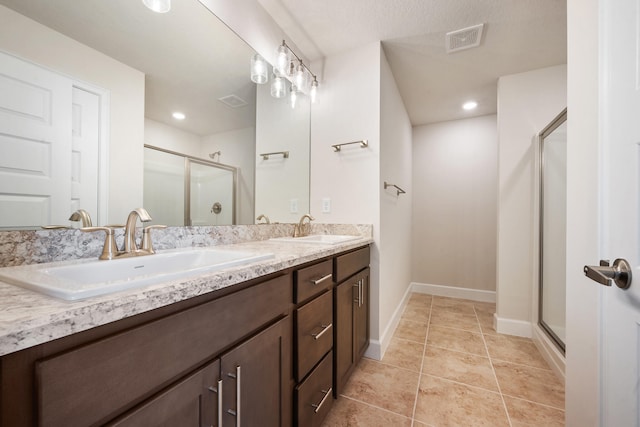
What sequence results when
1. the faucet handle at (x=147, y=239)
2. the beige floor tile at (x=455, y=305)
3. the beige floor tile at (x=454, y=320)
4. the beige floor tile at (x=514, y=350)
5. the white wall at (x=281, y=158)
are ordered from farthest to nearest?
the beige floor tile at (x=455, y=305), the beige floor tile at (x=454, y=320), the beige floor tile at (x=514, y=350), the white wall at (x=281, y=158), the faucet handle at (x=147, y=239)

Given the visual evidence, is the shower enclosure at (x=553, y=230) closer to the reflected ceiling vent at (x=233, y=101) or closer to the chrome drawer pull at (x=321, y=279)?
the chrome drawer pull at (x=321, y=279)

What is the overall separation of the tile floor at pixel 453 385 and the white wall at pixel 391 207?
0.25 metres

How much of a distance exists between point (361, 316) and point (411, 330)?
967 millimetres

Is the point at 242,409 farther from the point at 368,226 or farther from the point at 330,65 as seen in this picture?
the point at 330,65

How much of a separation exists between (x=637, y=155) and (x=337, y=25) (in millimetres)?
1786

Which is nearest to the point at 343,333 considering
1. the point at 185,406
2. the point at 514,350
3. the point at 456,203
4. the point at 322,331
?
the point at 322,331

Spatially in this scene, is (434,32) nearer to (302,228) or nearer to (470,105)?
(470,105)

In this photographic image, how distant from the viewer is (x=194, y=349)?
60cm

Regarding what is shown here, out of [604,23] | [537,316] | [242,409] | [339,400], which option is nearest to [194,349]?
[242,409]

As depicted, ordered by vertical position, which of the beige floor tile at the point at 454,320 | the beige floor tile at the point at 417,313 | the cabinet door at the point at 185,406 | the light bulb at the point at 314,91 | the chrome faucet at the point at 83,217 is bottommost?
the beige floor tile at the point at 417,313

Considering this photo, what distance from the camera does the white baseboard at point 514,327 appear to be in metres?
2.26

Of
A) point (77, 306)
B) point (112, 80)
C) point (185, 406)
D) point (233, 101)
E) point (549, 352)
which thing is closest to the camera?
point (77, 306)

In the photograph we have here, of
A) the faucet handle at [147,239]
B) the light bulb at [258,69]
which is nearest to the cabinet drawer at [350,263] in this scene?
the faucet handle at [147,239]

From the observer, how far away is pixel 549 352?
185 centimetres
